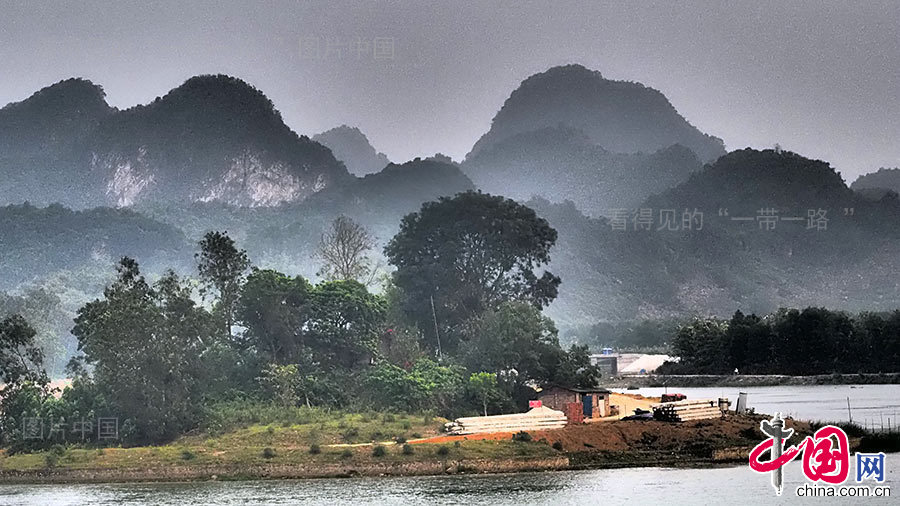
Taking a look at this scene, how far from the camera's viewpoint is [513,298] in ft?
189

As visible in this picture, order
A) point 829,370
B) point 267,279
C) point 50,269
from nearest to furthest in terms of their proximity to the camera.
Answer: point 267,279, point 829,370, point 50,269

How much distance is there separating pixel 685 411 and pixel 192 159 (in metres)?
122

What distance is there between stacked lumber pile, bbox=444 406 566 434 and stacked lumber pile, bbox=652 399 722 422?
344 centimetres

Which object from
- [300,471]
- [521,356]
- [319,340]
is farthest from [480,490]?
[319,340]

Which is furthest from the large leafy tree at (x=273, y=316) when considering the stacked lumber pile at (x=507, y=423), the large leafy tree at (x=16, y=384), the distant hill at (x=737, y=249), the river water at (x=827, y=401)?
the distant hill at (x=737, y=249)

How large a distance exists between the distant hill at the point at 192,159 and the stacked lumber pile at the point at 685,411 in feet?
375

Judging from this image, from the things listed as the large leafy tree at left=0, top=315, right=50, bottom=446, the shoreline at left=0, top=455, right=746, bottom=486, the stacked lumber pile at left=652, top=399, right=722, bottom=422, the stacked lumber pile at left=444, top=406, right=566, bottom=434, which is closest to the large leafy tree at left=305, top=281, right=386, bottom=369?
the stacked lumber pile at left=444, top=406, right=566, bottom=434

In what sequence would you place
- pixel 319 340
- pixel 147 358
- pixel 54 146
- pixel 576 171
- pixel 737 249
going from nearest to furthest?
pixel 147 358 → pixel 319 340 → pixel 737 249 → pixel 54 146 → pixel 576 171

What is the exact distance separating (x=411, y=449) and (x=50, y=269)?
301 ft

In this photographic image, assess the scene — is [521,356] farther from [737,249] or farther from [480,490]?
[737,249]

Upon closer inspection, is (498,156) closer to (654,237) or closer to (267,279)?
(654,237)

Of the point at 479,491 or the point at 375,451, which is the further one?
the point at 375,451

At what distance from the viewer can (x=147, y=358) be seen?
41.8 metres

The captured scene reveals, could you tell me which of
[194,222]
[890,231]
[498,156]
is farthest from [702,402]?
[498,156]
